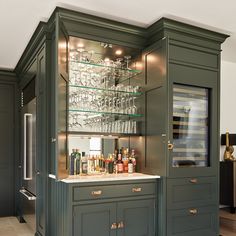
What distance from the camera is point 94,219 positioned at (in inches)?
117

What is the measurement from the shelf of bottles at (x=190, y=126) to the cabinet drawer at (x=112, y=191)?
420 millimetres

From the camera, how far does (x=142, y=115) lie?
370cm

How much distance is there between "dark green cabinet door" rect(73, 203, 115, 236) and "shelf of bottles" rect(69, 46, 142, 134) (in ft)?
3.19

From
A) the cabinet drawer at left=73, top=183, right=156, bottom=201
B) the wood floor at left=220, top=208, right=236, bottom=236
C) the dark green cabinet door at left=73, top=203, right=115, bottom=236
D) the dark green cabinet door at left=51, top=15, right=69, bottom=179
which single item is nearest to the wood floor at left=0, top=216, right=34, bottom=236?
the dark green cabinet door at left=73, top=203, right=115, bottom=236

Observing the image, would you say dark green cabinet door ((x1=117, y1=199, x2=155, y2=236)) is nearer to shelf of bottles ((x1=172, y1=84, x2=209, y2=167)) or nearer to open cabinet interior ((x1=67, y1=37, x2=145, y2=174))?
shelf of bottles ((x1=172, y1=84, x2=209, y2=167))

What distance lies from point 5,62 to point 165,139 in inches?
128

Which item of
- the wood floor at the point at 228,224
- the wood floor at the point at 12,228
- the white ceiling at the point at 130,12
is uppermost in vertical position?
the white ceiling at the point at 130,12

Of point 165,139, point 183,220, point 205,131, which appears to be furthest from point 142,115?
point 183,220

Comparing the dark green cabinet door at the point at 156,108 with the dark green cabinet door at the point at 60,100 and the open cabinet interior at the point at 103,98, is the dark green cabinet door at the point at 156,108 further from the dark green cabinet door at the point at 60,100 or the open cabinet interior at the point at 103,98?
the dark green cabinet door at the point at 60,100

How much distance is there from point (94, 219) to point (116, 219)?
254mm

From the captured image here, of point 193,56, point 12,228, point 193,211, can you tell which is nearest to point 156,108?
point 193,56

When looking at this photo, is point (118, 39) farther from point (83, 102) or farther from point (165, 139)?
point (165, 139)

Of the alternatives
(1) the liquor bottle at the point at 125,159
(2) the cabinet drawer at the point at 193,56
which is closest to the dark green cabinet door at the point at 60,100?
(1) the liquor bottle at the point at 125,159

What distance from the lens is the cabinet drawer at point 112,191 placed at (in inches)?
115
